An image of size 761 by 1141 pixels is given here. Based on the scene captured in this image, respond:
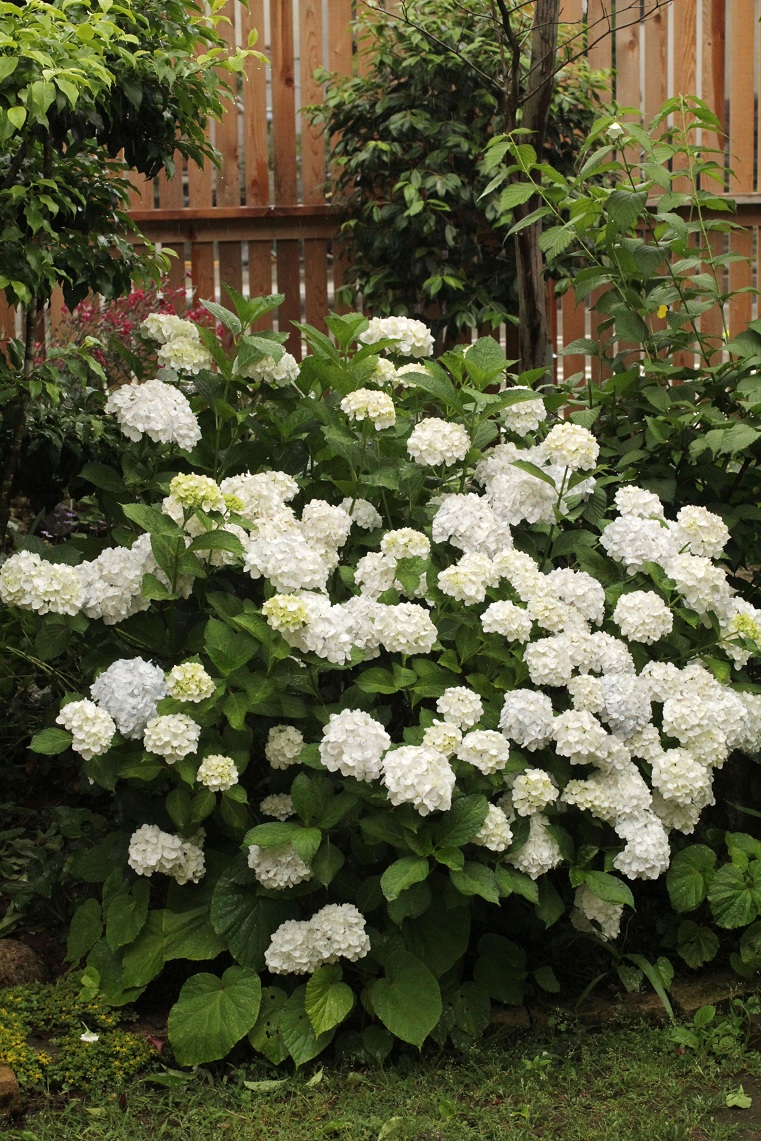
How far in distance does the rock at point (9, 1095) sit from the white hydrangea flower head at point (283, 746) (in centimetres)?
79

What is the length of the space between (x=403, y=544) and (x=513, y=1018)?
1.08m

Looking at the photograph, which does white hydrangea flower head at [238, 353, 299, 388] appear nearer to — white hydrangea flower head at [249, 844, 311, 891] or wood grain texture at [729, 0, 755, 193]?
white hydrangea flower head at [249, 844, 311, 891]

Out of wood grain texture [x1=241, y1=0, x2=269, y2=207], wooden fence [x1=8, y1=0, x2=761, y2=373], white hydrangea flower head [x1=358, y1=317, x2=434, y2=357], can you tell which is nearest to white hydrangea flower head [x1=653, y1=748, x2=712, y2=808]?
white hydrangea flower head [x1=358, y1=317, x2=434, y2=357]

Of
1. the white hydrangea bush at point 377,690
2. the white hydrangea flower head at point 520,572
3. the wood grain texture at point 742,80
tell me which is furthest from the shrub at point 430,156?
the white hydrangea flower head at point 520,572

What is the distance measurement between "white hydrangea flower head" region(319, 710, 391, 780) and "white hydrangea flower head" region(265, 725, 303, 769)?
17 cm

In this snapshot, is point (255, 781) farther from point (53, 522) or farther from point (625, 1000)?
point (53, 522)

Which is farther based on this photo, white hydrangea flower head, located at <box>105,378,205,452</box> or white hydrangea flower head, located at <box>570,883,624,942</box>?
white hydrangea flower head, located at <box>105,378,205,452</box>

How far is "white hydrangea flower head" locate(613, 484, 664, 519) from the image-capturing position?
2.95 m

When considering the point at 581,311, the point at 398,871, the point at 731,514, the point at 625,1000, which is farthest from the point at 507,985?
the point at 581,311

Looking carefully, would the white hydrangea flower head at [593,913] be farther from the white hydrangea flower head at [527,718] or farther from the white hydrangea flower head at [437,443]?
the white hydrangea flower head at [437,443]

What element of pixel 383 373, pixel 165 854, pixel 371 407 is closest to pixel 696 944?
pixel 165 854

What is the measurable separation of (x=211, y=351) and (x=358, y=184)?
3248 millimetres

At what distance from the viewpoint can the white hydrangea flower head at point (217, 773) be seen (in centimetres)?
243

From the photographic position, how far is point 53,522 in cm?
419
